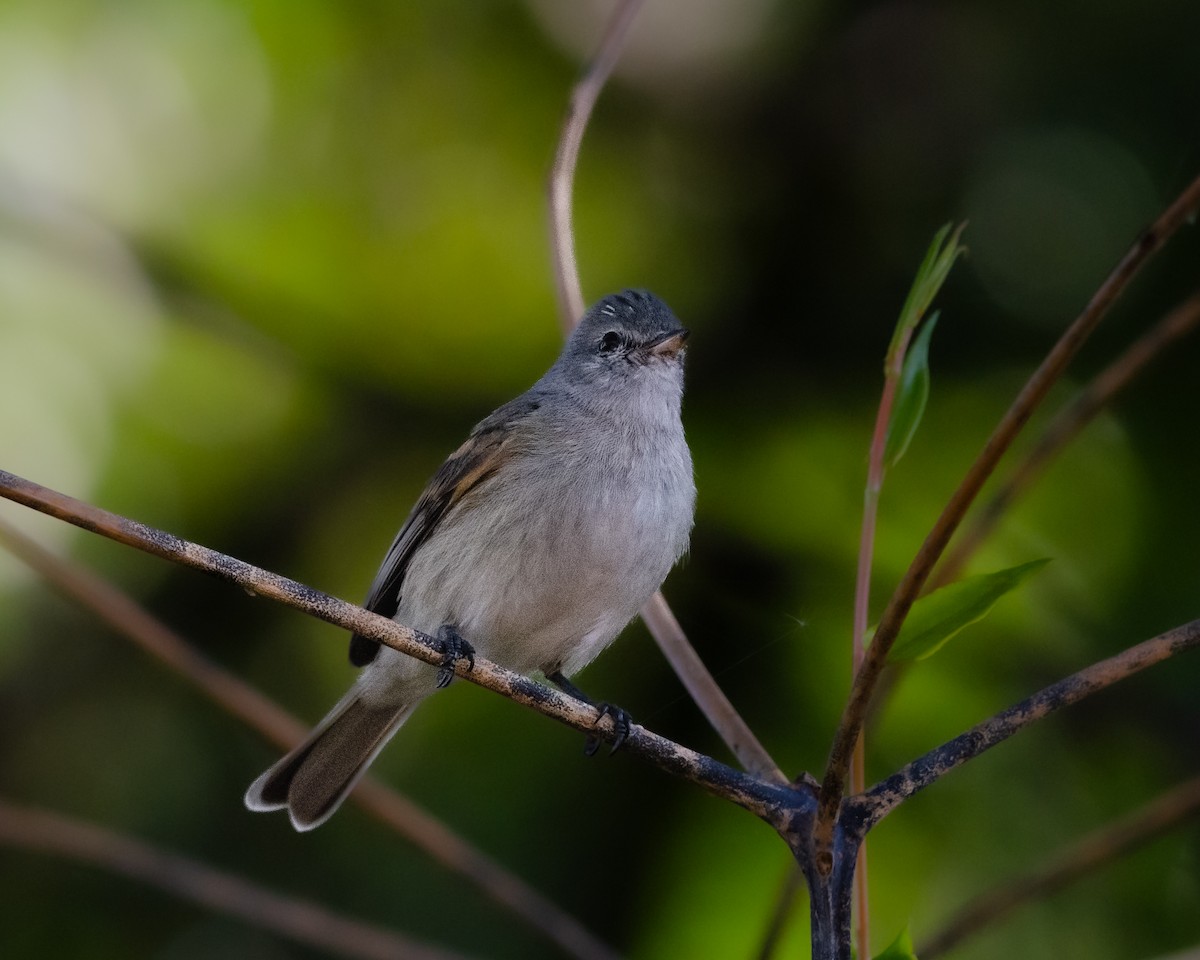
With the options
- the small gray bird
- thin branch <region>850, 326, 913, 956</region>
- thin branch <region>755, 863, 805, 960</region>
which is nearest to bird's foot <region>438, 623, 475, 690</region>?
the small gray bird

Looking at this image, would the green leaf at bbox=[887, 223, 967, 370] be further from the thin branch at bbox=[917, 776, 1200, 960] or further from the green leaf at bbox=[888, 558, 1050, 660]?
the thin branch at bbox=[917, 776, 1200, 960]

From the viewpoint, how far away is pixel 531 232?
3.75m

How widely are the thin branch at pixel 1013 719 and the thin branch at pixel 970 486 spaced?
0.05m

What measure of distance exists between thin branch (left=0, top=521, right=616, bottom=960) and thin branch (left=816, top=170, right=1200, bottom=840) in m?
0.96

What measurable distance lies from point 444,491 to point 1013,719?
6.83 ft

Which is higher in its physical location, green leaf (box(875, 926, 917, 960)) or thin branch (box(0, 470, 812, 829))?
thin branch (box(0, 470, 812, 829))

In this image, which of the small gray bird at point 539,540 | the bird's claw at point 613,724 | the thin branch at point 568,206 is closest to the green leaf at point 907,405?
the thin branch at point 568,206

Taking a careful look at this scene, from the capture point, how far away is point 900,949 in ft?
4.21

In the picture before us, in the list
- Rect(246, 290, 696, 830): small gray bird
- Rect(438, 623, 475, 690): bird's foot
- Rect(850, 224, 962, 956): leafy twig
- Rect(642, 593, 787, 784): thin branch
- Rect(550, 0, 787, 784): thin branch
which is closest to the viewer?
Rect(850, 224, 962, 956): leafy twig

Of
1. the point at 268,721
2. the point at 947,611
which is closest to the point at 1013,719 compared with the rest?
the point at 947,611

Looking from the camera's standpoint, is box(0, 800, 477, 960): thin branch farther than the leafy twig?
Yes

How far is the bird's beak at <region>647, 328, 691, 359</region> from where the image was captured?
3148 millimetres

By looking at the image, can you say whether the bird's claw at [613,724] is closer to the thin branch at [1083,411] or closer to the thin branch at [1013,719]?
the thin branch at [1083,411]

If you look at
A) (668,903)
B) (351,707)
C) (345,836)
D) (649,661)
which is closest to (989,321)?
(649,661)
